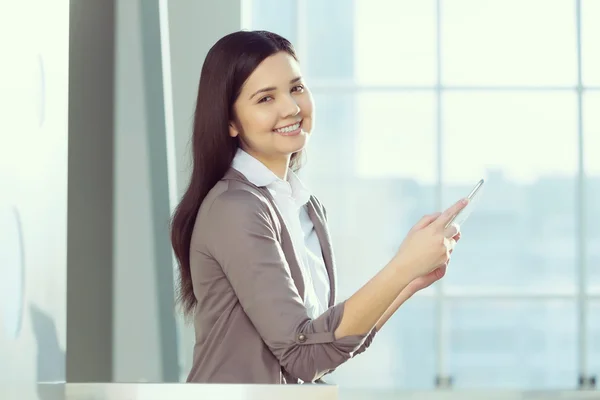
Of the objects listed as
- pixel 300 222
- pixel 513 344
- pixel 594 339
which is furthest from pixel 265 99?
pixel 594 339

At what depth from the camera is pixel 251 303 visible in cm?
119

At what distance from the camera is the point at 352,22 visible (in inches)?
149

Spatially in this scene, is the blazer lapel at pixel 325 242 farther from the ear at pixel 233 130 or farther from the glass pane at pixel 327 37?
the glass pane at pixel 327 37

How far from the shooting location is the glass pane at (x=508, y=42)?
12.4 ft

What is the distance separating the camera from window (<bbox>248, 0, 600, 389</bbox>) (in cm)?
377

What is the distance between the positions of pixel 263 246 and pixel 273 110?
256 millimetres

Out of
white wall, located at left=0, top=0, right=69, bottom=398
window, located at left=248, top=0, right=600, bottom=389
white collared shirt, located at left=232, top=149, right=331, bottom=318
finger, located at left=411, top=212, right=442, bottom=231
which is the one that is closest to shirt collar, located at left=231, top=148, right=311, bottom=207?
white collared shirt, located at left=232, top=149, right=331, bottom=318

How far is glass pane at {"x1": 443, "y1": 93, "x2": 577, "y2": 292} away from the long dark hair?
2471 mm

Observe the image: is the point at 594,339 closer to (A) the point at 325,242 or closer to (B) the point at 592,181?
(B) the point at 592,181

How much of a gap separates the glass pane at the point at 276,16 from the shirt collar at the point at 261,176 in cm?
235

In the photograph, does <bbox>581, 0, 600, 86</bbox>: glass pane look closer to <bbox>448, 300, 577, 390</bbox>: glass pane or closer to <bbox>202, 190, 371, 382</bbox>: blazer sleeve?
<bbox>448, 300, 577, 390</bbox>: glass pane

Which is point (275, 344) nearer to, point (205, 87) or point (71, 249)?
point (205, 87)

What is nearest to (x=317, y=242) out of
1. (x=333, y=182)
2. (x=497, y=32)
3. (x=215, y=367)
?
(x=215, y=367)

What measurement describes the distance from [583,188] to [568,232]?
190 millimetres
